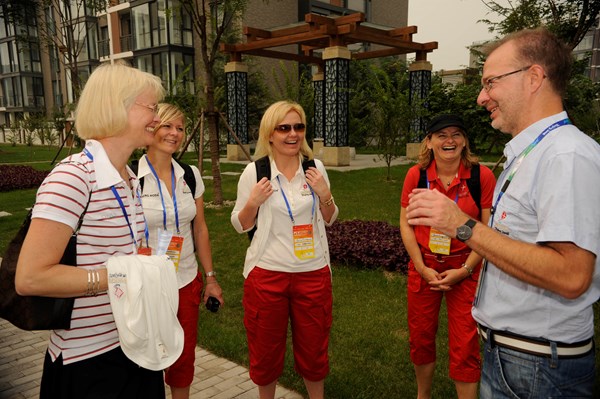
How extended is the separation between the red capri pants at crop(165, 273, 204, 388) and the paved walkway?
2.16 feet

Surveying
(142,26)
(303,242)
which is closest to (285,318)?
(303,242)

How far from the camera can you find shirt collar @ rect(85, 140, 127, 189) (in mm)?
1953

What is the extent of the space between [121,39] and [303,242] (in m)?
39.3

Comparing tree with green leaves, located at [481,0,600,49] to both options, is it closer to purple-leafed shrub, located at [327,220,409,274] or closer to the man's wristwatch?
purple-leafed shrub, located at [327,220,409,274]

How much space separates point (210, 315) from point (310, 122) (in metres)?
18.9

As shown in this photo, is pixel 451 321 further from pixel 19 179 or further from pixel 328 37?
pixel 19 179

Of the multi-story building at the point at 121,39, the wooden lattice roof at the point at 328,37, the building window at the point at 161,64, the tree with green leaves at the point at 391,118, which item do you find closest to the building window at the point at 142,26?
the multi-story building at the point at 121,39

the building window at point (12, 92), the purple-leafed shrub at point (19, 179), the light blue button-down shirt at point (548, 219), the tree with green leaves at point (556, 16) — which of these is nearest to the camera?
the light blue button-down shirt at point (548, 219)

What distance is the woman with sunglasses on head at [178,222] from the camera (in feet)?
10.4

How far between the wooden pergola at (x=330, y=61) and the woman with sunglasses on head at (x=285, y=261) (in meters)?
13.0

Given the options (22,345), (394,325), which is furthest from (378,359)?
(22,345)

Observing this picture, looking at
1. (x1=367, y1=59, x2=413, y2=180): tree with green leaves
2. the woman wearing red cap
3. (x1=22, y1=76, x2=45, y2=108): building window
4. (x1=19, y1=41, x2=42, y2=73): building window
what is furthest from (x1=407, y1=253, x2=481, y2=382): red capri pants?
(x1=19, y1=41, x2=42, y2=73): building window

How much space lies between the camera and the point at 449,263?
10.7 feet

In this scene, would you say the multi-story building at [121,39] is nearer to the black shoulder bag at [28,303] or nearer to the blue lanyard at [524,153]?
the black shoulder bag at [28,303]
